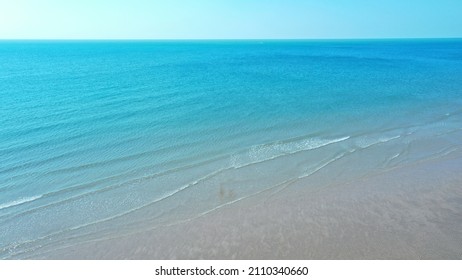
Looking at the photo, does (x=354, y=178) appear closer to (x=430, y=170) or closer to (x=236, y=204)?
(x=430, y=170)

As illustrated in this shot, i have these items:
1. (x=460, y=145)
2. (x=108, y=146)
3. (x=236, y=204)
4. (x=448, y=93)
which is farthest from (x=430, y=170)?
(x=448, y=93)

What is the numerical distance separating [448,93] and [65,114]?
4077cm

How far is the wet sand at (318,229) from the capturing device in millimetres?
9820

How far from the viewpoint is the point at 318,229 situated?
10.9 meters

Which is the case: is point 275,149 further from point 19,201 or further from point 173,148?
point 19,201

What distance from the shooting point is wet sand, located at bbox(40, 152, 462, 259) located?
9820mm

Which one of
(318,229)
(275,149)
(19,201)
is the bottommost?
(318,229)

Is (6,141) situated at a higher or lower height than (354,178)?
higher

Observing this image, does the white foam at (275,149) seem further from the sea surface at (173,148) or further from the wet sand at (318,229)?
the wet sand at (318,229)

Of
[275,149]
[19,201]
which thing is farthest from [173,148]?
[19,201]

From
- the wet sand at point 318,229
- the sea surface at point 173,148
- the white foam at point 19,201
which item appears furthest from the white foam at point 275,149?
the white foam at point 19,201

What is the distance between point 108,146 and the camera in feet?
61.7

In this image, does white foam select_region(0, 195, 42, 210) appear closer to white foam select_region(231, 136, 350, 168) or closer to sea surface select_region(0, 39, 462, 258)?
sea surface select_region(0, 39, 462, 258)

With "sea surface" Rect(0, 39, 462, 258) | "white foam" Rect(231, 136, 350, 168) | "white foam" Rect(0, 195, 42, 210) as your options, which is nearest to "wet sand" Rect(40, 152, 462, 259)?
"sea surface" Rect(0, 39, 462, 258)
